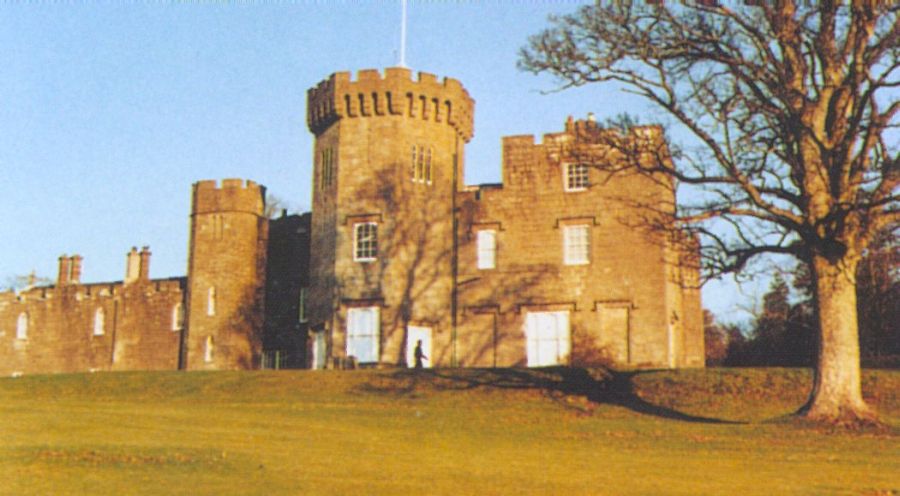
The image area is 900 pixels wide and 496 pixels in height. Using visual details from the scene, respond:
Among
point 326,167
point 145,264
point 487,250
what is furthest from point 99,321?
point 487,250

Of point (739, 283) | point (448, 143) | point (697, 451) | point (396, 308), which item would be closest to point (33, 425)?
point (697, 451)

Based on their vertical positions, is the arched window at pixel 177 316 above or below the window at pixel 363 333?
above

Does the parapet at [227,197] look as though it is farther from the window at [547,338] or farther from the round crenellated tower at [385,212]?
the window at [547,338]

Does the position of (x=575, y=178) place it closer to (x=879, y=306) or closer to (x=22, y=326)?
(x=879, y=306)

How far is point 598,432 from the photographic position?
76.2 feet

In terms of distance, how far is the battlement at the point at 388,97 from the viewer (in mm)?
42406

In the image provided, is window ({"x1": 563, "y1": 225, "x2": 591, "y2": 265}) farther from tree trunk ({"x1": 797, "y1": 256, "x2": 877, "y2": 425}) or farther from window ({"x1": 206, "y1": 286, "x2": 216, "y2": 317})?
tree trunk ({"x1": 797, "y1": 256, "x2": 877, "y2": 425})

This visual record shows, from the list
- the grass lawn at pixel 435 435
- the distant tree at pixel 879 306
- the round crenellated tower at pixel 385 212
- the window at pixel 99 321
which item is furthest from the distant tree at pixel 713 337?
the grass lawn at pixel 435 435

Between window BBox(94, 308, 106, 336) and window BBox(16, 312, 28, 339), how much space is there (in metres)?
6.07

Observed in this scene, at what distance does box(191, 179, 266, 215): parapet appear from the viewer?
4647 centimetres

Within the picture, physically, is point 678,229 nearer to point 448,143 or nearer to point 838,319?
point 838,319

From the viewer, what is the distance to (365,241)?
41875 millimetres

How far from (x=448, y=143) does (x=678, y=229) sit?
20083 millimetres

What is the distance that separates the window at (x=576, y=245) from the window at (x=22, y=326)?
31292 mm
